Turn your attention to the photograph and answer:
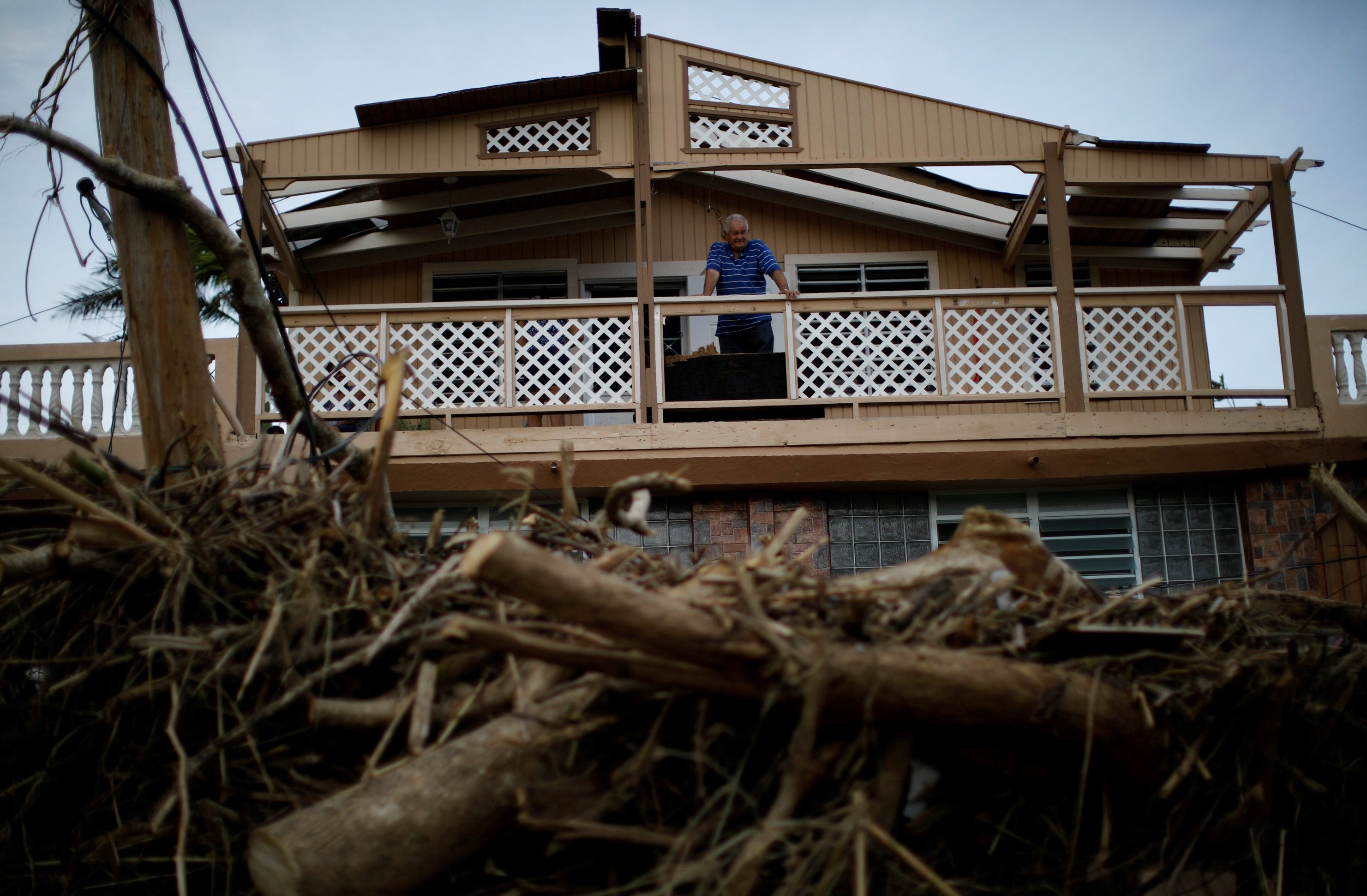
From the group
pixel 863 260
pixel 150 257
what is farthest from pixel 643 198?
pixel 150 257

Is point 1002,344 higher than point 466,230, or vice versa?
point 466,230

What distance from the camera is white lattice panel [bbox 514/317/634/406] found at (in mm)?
8750

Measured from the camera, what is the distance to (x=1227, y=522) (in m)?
8.81

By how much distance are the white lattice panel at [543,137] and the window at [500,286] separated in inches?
102

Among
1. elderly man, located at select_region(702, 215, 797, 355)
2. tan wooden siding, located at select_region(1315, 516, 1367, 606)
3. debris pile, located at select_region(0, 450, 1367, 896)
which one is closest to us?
debris pile, located at select_region(0, 450, 1367, 896)

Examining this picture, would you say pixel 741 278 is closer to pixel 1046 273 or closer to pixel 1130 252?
pixel 1046 273

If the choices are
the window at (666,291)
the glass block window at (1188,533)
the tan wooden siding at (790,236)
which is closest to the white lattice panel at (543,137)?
the window at (666,291)

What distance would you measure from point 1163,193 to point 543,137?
596 cm

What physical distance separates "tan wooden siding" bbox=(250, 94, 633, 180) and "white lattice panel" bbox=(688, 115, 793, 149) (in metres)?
0.62

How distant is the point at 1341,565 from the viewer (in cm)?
830

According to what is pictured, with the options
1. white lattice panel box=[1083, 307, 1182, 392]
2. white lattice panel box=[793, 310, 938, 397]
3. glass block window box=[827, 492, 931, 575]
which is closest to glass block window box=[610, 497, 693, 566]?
glass block window box=[827, 492, 931, 575]

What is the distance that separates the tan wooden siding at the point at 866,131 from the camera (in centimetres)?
907

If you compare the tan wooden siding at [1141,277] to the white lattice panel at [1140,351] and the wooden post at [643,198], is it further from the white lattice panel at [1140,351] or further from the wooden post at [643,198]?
the wooden post at [643,198]

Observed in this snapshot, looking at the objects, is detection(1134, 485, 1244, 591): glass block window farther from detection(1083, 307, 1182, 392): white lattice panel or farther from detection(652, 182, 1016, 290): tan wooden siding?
detection(652, 182, 1016, 290): tan wooden siding
